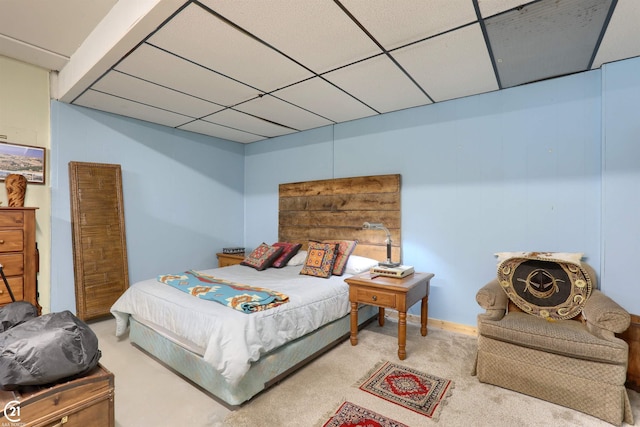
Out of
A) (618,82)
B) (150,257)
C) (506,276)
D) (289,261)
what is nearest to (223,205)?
(150,257)

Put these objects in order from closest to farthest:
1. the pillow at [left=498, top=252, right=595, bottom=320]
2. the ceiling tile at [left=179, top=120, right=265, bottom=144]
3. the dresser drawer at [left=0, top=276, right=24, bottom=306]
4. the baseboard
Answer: the pillow at [left=498, top=252, right=595, bottom=320], the dresser drawer at [left=0, top=276, right=24, bottom=306], the baseboard, the ceiling tile at [left=179, top=120, right=265, bottom=144]

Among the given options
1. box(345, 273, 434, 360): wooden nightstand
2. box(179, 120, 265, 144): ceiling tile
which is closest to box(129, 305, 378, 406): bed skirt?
box(345, 273, 434, 360): wooden nightstand

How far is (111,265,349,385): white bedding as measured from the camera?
194 cm

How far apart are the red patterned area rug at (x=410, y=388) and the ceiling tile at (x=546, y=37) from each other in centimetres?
252

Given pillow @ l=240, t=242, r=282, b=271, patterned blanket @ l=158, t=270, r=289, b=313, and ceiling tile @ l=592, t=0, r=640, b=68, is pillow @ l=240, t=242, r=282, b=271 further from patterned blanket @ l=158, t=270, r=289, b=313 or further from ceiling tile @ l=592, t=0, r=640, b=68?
ceiling tile @ l=592, t=0, r=640, b=68

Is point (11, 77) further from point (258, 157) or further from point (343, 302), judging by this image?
point (343, 302)

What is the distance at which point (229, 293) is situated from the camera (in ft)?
8.03

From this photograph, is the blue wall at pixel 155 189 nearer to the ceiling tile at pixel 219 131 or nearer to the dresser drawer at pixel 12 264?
the ceiling tile at pixel 219 131

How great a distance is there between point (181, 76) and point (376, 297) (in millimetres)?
2619

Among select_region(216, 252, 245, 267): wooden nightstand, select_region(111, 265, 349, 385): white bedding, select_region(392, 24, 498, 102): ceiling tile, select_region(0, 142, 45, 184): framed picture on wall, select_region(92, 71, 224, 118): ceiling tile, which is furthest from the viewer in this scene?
select_region(216, 252, 245, 267): wooden nightstand

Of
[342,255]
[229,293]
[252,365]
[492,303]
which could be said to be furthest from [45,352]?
[342,255]

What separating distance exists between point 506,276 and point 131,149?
435cm

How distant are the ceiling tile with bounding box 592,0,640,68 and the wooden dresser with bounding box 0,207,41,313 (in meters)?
4.62

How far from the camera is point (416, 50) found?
7.59ft
